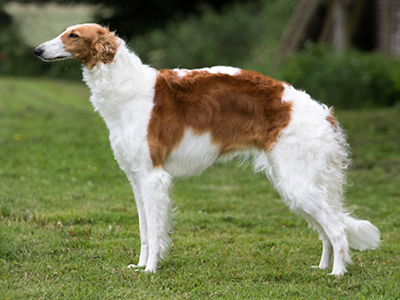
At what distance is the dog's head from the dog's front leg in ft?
3.16

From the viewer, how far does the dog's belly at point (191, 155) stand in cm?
410

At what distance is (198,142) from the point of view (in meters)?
4.11

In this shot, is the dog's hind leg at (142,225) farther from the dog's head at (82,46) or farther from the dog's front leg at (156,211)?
the dog's head at (82,46)

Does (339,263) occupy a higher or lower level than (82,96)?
higher

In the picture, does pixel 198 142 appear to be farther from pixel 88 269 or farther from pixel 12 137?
pixel 12 137

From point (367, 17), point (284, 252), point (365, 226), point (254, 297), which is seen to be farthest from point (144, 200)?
point (367, 17)

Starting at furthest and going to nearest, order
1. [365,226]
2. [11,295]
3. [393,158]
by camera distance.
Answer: [393,158] < [365,226] < [11,295]

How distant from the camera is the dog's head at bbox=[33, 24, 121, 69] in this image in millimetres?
3923

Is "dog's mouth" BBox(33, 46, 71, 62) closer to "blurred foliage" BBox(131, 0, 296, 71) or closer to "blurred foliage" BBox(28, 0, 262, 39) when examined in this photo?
"blurred foliage" BBox(28, 0, 262, 39)

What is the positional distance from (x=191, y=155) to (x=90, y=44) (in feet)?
3.76

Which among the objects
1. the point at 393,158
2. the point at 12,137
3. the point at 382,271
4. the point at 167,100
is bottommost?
the point at 12,137

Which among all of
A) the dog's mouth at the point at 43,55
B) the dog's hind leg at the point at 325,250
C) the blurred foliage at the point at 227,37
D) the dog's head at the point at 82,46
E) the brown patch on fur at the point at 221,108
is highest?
the dog's head at the point at 82,46

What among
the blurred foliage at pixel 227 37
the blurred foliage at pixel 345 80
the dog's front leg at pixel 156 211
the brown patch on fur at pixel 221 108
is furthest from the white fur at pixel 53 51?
the blurred foliage at pixel 227 37

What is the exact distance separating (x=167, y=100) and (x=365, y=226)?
6.25 ft
